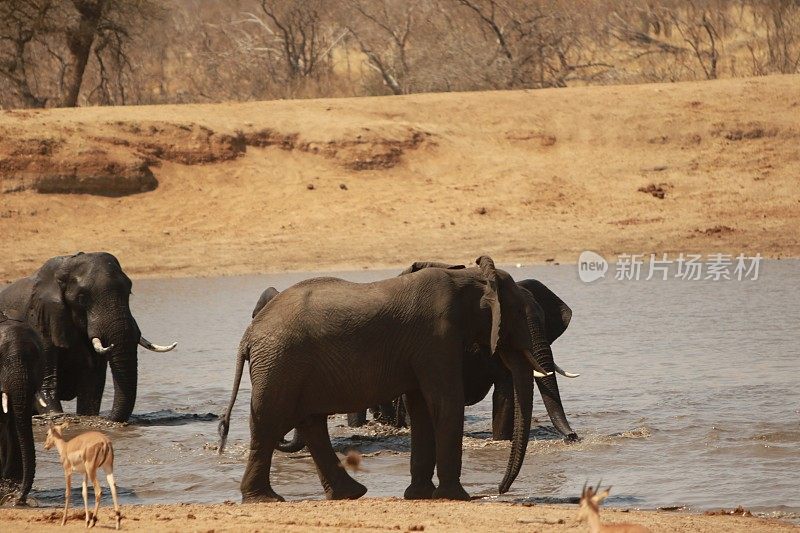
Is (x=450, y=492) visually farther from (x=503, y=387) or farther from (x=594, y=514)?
(x=594, y=514)

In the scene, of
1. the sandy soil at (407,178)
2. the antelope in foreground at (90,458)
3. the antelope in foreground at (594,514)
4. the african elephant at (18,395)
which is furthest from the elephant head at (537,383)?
the sandy soil at (407,178)

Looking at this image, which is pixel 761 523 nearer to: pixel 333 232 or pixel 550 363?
pixel 550 363

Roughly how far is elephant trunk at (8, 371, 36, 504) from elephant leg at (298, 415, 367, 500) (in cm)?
168

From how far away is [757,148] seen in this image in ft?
94.4

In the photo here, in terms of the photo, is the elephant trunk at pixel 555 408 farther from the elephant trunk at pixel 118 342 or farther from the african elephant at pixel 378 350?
the elephant trunk at pixel 118 342

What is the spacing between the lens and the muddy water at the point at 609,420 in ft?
32.5

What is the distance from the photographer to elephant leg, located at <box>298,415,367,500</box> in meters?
9.12

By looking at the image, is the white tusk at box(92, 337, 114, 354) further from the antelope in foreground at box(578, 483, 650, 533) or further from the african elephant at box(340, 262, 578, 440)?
the antelope in foreground at box(578, 483, 650, 533)

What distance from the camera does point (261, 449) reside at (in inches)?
351

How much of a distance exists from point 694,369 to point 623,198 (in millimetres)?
11787

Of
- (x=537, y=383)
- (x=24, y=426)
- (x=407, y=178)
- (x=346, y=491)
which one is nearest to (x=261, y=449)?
(x=346, y=491)

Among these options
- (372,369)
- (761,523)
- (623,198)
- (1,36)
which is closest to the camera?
(761,523)

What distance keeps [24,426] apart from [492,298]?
2983 mm

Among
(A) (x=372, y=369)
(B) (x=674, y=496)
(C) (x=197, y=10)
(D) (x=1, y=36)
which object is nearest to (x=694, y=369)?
(B) (x=674, y=496)
